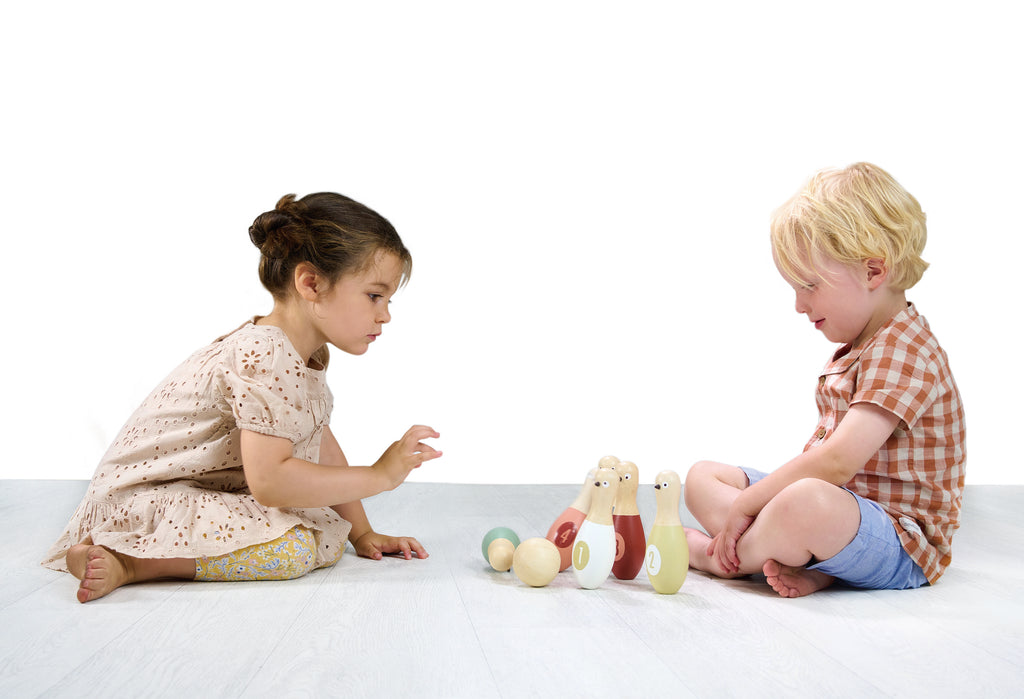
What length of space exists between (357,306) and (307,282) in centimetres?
8

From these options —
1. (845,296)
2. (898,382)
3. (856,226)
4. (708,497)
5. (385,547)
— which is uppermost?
(856,226)

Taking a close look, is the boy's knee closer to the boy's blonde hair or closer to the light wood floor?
the light wood floor

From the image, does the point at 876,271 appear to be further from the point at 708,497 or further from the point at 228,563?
the point at 228,563

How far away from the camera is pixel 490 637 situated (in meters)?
1.04

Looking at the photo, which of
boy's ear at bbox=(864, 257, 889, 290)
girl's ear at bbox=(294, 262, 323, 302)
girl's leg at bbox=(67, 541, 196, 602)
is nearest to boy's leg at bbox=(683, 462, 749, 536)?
boy's ear at bbox=(864, 257, 889, 290)

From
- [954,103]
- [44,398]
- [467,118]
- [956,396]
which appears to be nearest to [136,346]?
[44,398]

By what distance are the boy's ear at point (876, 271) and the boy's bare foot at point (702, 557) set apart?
1.48 ft

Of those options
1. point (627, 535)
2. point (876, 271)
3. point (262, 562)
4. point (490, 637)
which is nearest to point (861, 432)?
point (876, 271)

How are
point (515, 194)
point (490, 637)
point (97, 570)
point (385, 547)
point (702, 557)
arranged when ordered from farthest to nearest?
point (515, 194), point (385, 547), point (702, 557), point (97, 570), point (490, 637)

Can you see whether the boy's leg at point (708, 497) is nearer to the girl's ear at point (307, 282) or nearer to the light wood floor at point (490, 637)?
the light wood floor at point (490, 637)

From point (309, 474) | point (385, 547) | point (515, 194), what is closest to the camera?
point (309, 474)

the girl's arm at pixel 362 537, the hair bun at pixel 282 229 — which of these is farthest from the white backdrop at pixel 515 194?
Result: the hair bun at pixel 282 229

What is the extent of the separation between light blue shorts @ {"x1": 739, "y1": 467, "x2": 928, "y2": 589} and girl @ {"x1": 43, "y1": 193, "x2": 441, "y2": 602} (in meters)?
0.58

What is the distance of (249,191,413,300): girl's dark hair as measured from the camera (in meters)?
1.38
